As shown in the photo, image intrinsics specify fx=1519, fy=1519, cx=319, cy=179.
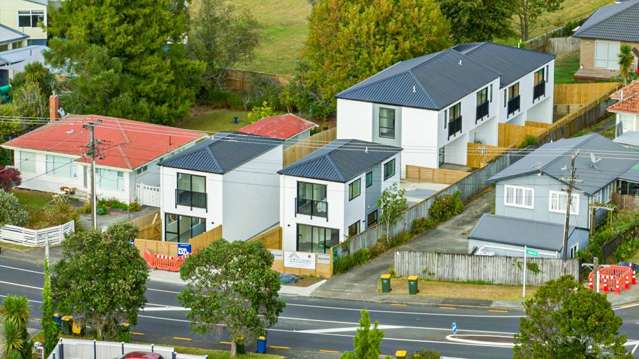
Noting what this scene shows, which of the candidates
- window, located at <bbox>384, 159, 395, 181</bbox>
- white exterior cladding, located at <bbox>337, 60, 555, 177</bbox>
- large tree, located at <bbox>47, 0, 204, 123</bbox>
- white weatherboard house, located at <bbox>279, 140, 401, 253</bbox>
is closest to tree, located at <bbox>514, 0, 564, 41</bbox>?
white exterior cladding, located at <bbox>337, 60, 555, 177</bbox>

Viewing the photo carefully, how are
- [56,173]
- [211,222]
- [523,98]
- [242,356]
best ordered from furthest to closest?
[523,98], [56,173], [211,222], [242,356]

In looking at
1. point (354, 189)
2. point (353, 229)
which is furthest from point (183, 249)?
point (354, 189)

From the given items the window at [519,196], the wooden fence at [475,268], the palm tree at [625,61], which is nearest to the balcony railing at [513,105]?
the palm tree at [625,61]

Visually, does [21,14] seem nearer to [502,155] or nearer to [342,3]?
[342,3]

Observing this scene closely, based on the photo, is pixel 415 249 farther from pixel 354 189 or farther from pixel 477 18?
pixel 477 18

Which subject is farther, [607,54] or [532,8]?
[532,8]

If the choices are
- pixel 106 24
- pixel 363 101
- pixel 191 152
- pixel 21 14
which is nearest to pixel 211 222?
pixel 191 152

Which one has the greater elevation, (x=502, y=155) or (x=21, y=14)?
(x=21, y=14)
